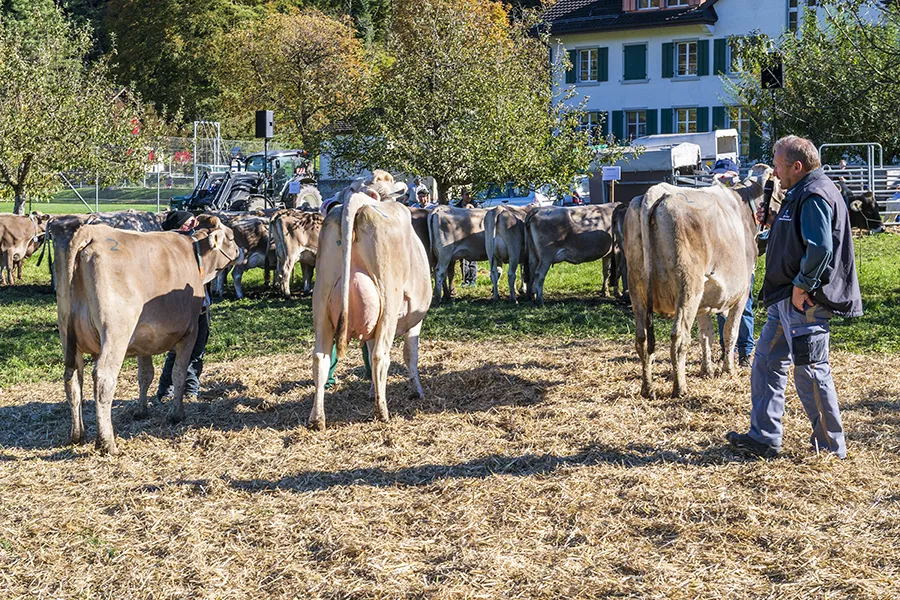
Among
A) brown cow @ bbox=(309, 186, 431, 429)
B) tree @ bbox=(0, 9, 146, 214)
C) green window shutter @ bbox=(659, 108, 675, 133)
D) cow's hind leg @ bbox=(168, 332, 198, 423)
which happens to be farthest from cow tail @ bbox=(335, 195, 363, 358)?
green window shutter @ bbox=(659, 108, 675, 133)

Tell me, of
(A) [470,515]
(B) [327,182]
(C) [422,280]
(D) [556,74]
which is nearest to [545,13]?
(B) [327,182]

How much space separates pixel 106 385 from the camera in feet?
22.4

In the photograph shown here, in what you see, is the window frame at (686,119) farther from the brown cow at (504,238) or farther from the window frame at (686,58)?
the brown cow at (504,238)

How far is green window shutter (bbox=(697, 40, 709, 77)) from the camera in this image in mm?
43844

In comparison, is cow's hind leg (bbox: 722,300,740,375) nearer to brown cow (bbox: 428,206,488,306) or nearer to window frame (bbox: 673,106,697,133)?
brown cow (bbox: 428,206,488,306)

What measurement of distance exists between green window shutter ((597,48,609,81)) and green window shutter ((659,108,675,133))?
3127 millimetres

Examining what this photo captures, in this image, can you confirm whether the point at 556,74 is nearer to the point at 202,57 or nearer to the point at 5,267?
the point at 5,267

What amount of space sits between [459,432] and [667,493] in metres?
1.95

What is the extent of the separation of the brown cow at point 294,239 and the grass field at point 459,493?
6788 millimetres

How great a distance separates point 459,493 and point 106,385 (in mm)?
2657

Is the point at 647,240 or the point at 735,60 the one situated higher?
the point at 735,60

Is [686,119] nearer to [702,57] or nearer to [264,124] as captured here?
[702,57]

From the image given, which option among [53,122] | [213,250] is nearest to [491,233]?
[213,250]

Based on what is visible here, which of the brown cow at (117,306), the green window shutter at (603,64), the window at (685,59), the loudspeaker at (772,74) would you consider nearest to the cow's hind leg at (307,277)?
the brown cow at (117,306)
